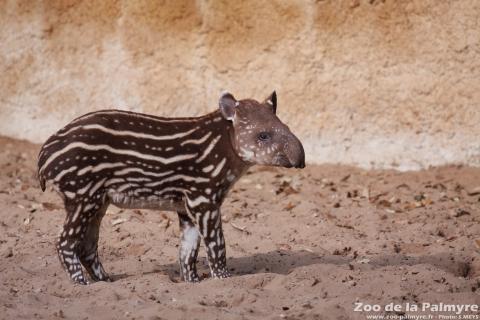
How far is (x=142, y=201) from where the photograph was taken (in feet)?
24.1

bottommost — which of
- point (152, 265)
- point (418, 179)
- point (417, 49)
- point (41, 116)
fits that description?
point (152, 265)

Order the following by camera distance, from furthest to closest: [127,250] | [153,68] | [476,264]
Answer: [153,68]
[127,250]
[476,264]

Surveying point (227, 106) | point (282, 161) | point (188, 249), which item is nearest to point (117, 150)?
point (227, 106)

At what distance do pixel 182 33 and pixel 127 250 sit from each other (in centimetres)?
357

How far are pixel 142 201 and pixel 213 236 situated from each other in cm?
64

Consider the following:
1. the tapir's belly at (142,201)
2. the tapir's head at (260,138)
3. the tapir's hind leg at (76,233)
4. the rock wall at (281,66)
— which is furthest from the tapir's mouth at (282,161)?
the rock wall at (281,66)

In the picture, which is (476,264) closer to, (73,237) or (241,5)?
(73,237)

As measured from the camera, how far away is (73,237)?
723cm

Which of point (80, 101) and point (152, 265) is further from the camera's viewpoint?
point (80, 101)

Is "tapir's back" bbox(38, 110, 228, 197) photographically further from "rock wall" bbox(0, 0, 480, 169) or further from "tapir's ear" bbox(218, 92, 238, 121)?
"rock wall" bbox(0, 0, 480, 169)

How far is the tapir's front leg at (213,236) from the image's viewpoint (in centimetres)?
734

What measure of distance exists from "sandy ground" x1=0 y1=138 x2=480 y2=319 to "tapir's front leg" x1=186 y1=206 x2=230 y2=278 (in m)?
0.20

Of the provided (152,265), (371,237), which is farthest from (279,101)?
(152,265)

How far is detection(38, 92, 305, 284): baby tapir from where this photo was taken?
281 inches
